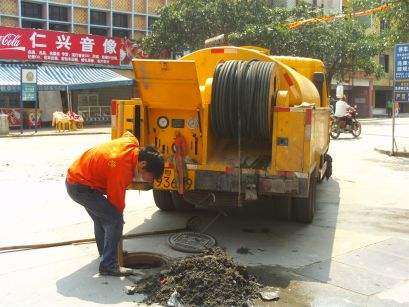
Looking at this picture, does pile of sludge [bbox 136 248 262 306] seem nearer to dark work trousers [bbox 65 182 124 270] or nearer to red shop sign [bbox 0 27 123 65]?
dark work trousers [bbox 65 182 124 270]

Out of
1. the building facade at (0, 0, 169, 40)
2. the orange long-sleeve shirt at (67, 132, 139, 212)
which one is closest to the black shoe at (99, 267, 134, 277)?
the orange long-sleeve shirt at (67, 132, 139, 212)

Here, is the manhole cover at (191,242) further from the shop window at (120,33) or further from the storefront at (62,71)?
the shop window at (120,33)

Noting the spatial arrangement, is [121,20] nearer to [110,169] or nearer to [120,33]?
[120,33]

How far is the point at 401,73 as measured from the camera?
1628 centimetres

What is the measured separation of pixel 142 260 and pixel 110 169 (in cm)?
129

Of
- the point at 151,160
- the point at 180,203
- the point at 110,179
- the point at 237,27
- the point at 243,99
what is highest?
the point at 237,27

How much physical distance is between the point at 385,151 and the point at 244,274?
12805 mm

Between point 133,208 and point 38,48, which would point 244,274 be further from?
point 38,48

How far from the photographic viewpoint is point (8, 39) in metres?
25.3

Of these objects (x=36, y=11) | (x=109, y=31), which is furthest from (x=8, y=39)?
(x=109, y=31)

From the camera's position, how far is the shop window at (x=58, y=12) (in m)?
28.6

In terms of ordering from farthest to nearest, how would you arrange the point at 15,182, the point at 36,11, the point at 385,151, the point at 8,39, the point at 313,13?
the point at 313,13
the point at 36,11
the point at 8,39
the point at 385,151
the point at 15,182

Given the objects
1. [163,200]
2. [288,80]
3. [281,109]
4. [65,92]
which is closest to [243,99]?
[281,109]

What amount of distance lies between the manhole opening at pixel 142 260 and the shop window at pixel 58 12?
996 inches
